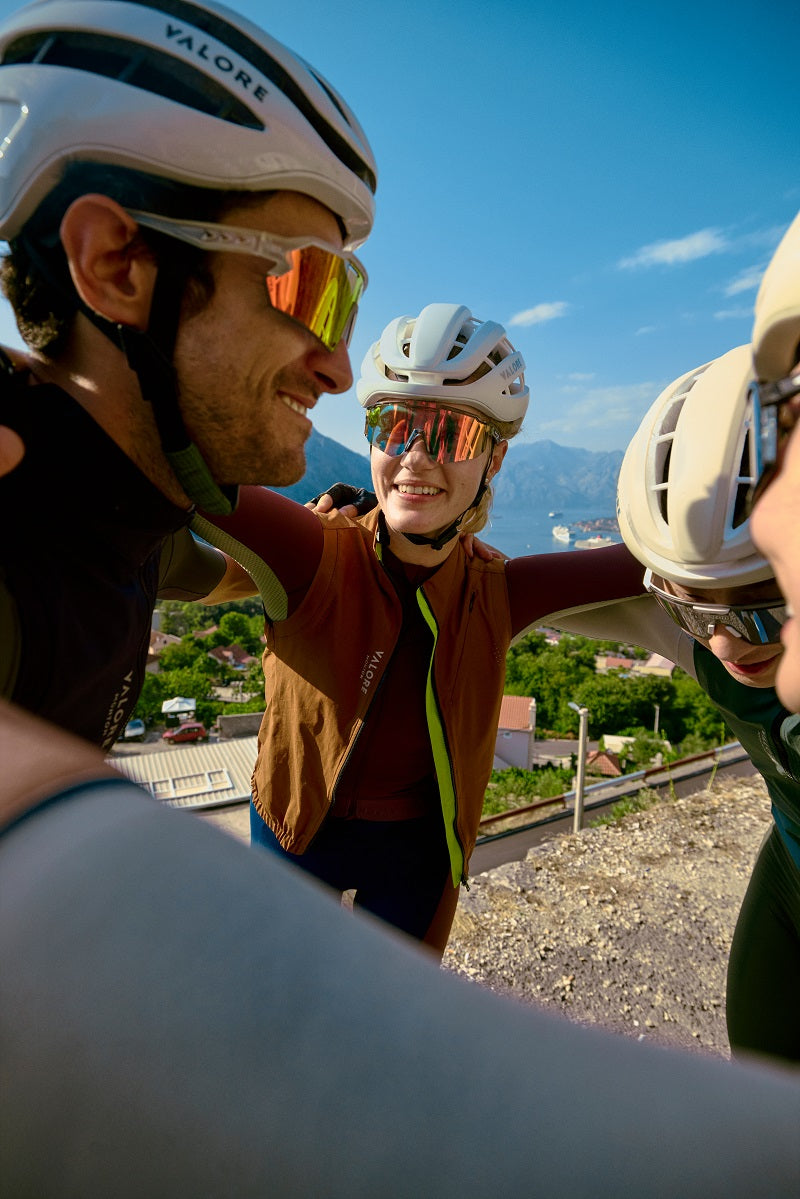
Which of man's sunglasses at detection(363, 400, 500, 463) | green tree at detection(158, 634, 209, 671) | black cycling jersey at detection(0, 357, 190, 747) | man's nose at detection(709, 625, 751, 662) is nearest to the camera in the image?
black cycling jersey at detection(0, 357, 190, 747)

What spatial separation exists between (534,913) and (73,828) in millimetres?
5058

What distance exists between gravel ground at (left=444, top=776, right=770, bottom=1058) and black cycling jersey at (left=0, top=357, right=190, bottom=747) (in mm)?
3426

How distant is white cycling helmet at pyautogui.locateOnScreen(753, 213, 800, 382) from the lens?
978 mm

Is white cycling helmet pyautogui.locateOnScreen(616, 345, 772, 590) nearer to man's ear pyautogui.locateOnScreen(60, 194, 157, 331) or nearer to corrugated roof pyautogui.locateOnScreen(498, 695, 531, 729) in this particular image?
man's ear pyautogui.locateOnScreen(60, 194, 157, 331)

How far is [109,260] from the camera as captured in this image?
4.93 ft

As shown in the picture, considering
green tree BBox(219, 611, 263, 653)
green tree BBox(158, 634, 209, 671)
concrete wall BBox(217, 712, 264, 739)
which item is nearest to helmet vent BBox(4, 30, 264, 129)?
concrete wall BBox(217, 712, 264, 739)

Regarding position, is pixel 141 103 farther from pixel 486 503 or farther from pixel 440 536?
pixel 486 503

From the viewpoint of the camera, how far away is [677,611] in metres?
2.09

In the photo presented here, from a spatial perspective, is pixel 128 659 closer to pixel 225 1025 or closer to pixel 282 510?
pixel 282 510

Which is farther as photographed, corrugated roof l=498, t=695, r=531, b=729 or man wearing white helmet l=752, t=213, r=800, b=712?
corrugated roof l=498, t=695, r=531, b=729

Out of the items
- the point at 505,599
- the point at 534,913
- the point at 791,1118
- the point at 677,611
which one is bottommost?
the point at 534,913

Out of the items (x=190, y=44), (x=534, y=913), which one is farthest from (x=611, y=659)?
(x=190, y=44)

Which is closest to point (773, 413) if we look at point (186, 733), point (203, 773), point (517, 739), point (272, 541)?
point (272, 541)

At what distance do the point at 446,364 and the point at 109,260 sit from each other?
1.74 metres
